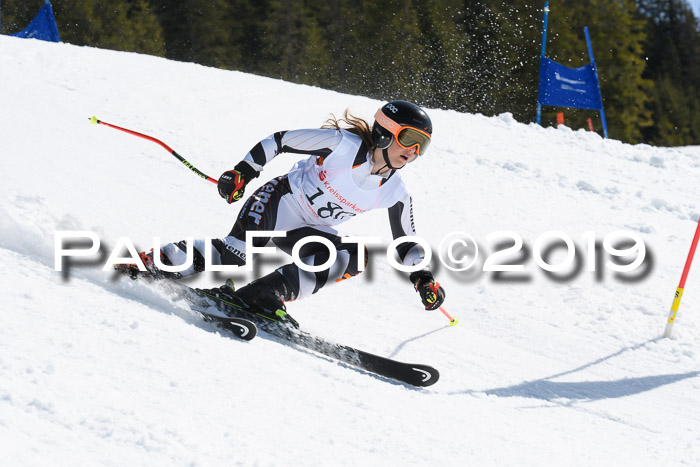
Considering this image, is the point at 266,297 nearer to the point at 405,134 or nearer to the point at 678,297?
the point at 405,134

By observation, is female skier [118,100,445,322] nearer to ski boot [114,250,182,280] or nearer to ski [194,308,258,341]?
ski boot [114,250,182,280]

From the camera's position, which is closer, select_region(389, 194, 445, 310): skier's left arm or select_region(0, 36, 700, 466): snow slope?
select_region(0, 36, 700, 466): snow slope

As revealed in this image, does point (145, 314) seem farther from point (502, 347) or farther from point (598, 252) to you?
point (598, 252)

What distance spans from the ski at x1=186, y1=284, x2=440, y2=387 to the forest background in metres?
23.6

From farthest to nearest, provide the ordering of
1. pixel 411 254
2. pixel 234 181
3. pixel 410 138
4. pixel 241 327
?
pixel 411 254 → pixel 410 138 → pixel 234 181 → pixel 241 327

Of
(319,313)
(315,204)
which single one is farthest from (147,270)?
(319,313)

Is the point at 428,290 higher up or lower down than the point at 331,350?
higher up

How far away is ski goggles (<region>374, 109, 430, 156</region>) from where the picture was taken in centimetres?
357

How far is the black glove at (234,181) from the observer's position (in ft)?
11.4


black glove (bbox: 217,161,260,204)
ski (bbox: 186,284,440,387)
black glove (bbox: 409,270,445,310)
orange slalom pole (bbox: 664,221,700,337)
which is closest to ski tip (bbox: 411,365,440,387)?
ski (bbox: 186,284,440,387)

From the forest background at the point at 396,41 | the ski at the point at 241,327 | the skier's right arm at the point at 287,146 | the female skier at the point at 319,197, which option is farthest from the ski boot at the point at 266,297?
the forest background at the point at 396,41

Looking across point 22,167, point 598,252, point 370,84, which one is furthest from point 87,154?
point 370,84

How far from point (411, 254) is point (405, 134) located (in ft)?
2.34

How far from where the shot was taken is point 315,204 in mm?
3787
